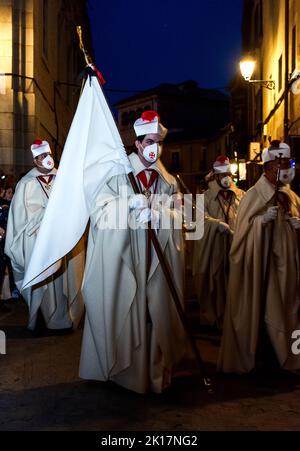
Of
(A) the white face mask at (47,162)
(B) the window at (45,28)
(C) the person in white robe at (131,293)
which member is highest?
(B) the window at (45,28)

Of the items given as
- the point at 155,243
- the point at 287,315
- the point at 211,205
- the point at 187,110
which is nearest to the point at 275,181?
the point at 287,315

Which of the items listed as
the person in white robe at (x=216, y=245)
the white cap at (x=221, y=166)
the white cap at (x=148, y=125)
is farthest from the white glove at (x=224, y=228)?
the white cap at (x=148, y=125)

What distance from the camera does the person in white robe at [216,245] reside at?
9.42m

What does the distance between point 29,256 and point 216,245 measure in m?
2.75

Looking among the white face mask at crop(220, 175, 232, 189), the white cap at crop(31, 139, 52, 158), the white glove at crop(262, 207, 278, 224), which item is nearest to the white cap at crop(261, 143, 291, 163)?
the white glove at crop(262, 207, 278, 224)

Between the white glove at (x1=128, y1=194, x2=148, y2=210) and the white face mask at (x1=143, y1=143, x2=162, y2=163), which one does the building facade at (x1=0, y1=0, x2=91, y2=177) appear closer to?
the white face mask at (x1=143, y1=143, x2=162, y2=163)

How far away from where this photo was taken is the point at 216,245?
31.4 feet

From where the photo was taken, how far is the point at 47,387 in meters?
5.93

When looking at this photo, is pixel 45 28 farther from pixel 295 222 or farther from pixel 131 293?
pixel 131 293

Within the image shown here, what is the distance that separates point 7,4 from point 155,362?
14.0 meters

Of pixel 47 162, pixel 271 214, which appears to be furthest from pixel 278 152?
pixel 47 162

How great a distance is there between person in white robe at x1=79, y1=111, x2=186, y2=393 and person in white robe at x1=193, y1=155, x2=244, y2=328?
3.61 metres

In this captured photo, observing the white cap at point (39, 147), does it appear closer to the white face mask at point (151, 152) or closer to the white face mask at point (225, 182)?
the white face mask at point (225, 182)

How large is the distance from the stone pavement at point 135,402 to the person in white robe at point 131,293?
0.23m
